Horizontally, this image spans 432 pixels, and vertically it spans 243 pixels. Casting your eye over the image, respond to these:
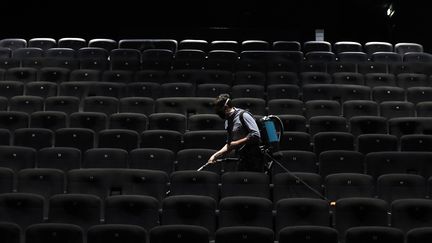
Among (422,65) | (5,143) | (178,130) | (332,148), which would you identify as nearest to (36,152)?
(5,143)

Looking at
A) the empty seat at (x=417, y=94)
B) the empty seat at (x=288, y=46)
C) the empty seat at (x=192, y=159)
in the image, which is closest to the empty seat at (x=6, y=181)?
the empty seat at (x=192, y=159)

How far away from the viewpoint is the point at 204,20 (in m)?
12.3

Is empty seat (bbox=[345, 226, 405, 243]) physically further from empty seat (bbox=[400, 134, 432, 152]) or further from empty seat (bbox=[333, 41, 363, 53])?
empty seat (bbox=[333, 41, 363, 53])

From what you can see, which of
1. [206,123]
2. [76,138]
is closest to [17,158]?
[76,138]

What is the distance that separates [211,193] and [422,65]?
4.11 meters

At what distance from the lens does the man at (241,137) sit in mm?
5910

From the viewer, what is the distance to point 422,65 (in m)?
8.99

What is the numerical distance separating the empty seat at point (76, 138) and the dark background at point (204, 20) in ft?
17.9

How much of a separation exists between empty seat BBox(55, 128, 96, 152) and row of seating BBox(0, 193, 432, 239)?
1363 millimetres

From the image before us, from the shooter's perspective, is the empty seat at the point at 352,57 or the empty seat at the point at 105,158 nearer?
the empty seat at the point at 105,158

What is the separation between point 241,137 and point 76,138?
5.08ft

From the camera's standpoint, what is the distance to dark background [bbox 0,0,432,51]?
1205 cm

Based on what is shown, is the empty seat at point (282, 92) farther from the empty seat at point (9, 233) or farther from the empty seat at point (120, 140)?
the empty seat at point (9, 233)

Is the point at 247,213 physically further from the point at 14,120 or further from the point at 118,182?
the point at 14,120
